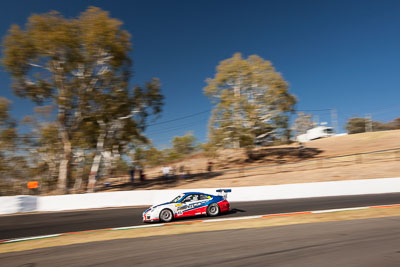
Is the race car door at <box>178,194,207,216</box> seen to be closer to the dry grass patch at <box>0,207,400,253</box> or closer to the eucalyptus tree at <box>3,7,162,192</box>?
the dry grass patch at <box>0,207,400,253</box>

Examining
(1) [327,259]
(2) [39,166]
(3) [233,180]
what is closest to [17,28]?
(2) [39,166]

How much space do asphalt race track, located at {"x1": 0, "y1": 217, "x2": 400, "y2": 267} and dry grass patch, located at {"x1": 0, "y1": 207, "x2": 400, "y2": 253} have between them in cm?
77

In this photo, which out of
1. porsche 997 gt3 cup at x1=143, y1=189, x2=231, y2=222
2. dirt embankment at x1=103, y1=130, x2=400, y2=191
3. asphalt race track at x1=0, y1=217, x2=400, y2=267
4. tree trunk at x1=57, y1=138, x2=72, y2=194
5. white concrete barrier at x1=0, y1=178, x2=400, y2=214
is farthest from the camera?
tree trunk at x1=57, y1=138, x2=72, y2=194

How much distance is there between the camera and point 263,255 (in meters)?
5.84

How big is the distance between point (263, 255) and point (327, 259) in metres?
1.23

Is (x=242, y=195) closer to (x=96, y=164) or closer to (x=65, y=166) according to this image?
(x=96, y=164)

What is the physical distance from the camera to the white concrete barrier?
57.6ft

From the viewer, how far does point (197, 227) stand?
31.6 feet

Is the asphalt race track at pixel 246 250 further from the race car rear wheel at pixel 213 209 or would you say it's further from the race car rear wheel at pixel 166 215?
the race car rear wheel at pixel 213 209

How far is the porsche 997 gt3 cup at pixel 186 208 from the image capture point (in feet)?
36.6

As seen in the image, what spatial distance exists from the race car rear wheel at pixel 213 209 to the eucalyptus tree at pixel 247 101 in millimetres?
19240

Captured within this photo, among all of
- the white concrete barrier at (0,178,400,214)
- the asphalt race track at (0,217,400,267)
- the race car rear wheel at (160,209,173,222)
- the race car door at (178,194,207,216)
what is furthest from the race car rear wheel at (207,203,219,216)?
the white concrete barrier at (0,178,400,214)

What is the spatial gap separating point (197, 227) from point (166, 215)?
2.09 metres

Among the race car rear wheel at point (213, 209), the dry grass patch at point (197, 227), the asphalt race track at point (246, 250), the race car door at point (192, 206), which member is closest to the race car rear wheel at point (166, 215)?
the race car door at point (192, 206)
